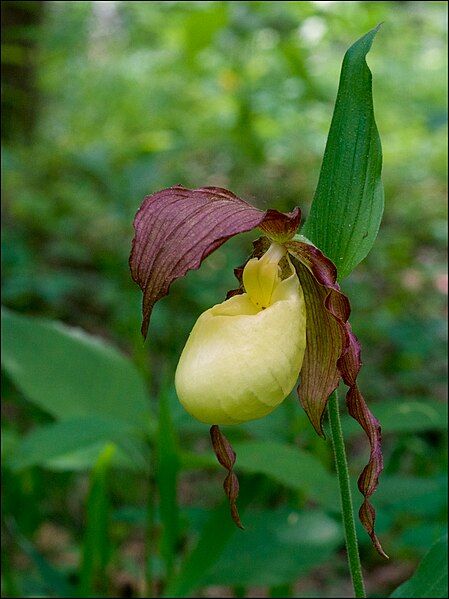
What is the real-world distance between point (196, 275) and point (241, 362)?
195 cm

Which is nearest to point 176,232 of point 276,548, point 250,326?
point 250,326

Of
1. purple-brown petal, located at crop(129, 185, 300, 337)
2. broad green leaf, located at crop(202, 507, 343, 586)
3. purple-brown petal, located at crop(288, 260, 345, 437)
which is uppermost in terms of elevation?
purple-brown petal, located at crop(129, 185, 300, 337)

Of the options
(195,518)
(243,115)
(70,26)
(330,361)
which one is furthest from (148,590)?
(70,26)

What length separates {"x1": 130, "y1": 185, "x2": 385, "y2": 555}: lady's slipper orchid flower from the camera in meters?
0.73

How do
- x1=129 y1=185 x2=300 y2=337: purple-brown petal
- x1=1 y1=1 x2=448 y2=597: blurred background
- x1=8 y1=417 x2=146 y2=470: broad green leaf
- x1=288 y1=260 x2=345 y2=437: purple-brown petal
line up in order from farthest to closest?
x1=1 y1=1 x2=448 y2=597: blurred background → x1=8 y1=417 x2=146 y2=470: broad green leaf → x1=288 y1=260 x2=345 y2=437: purple-brown petal → x1=129 y1=185 x2=300 y2=337: purple-brown petal

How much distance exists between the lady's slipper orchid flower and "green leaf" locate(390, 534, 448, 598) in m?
0.26

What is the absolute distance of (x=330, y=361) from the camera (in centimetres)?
84

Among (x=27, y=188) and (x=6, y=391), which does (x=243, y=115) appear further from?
(x=6, y=391)

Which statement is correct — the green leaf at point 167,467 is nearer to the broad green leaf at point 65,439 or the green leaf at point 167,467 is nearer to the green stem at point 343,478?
the broad green leaf at point 65,439

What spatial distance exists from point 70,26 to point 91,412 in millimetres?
2722

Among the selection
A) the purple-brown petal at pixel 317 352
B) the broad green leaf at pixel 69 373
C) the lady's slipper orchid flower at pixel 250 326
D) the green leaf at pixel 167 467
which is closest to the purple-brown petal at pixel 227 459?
the lady's slipper orchid flower at pixel 250 326

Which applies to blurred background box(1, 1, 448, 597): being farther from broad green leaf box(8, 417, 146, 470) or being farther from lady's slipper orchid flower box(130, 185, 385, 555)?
lady's slipper orchid flower box(130, 185, 385, 555)

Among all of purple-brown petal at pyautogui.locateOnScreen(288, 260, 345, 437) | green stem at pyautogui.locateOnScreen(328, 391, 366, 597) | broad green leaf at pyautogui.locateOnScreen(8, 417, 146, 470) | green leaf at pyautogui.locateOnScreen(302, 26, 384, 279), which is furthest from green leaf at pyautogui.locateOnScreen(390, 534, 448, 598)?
broad green leaf at pyautogui.locateOnScreen(8, 417, 146, 470)

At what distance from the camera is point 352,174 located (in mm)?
805
